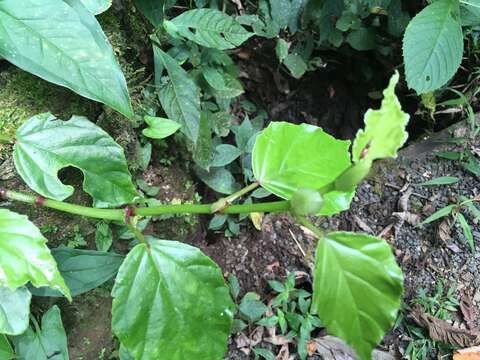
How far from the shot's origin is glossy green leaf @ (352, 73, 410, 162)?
470mm

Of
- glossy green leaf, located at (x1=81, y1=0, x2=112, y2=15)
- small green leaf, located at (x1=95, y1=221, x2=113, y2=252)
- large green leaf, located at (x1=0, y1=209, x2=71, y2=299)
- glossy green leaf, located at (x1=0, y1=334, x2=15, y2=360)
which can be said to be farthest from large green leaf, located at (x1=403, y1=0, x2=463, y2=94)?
glossy green leaf, located at (x1=0, y1=334, x2=15, y2=360)

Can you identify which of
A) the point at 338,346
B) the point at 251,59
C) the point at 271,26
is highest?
the point at 271,26

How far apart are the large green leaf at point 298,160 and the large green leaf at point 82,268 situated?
0.51 meters

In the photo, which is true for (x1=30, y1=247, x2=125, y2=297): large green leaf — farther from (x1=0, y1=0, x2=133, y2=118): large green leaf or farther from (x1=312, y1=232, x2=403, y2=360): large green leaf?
(x1=312, y1=232, x2=403, y2=360): large green leaf

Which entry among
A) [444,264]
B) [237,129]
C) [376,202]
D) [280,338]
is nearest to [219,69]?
[237,129]

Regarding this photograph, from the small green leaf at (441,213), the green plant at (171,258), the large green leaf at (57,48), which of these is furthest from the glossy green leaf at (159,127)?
the small green leaf at (441,213)

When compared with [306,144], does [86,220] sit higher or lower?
lower

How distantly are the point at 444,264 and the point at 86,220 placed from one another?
1217 mm

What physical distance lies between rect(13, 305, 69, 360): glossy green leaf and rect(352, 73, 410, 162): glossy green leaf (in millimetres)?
923

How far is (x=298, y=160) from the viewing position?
2.43ft

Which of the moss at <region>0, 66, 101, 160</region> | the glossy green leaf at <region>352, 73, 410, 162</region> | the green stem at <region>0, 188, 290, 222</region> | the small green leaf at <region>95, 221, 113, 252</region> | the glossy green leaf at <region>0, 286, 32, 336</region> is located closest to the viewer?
the glossy green leaf at <region>352, 73, 410, 162</region>

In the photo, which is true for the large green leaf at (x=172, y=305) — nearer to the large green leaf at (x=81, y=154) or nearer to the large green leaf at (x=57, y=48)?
the large green leaf at (x=81, y=154)

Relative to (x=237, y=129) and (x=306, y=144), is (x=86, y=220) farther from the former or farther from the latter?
(x=306, y=144)

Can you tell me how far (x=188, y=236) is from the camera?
1.58m
